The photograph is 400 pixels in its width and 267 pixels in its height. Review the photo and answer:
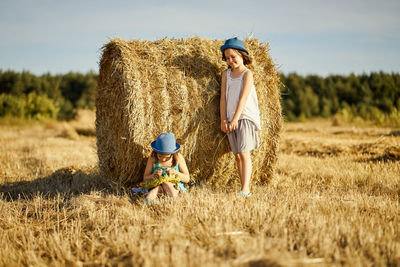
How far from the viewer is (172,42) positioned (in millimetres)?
4957

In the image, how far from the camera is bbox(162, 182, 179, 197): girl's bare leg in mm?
4236

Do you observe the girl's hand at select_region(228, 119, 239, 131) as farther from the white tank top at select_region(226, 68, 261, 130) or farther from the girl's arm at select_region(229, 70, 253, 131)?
the white tank top at select_region(226, 68, 261, 130)

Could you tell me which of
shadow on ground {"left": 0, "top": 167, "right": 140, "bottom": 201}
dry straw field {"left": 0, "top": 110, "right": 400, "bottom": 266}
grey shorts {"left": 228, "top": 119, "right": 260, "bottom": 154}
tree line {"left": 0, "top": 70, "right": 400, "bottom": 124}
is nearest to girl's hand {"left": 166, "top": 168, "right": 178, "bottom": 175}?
dry straw field {"left": 0, "top": 110, "right": 400, "bottom": 266}

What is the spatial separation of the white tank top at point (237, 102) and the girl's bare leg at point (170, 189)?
3.94 feet

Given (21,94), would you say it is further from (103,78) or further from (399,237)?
(399,237)

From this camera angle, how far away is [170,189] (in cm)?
428

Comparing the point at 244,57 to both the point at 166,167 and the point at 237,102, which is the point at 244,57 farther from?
the point at 166,167

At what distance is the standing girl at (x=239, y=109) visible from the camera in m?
4.54

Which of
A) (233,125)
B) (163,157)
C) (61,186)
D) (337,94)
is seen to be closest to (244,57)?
(233,125)

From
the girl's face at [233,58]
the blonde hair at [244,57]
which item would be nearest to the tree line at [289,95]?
the blonde hair at [244,57]

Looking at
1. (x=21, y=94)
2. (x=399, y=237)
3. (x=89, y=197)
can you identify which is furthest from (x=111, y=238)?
(x=21, y=94)

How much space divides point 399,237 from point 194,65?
323cm

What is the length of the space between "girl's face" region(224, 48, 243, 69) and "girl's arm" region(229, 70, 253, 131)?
19 cm

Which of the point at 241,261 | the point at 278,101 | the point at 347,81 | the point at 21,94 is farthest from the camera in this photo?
the point at 347,81
